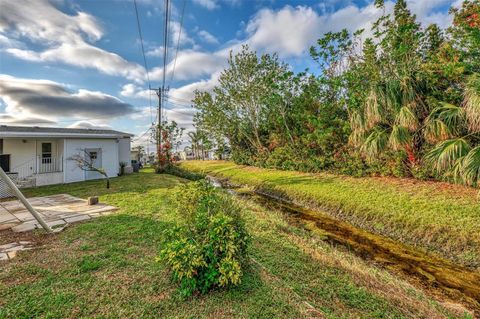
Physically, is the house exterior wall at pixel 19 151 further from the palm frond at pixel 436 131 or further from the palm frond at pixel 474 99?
the palm frond at pixel 474 99

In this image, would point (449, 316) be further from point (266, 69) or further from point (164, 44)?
point (266, 69)

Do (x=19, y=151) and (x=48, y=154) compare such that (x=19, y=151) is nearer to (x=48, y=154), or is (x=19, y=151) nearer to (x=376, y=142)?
(x=48, y=154)

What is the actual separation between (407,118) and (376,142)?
43.9 inches

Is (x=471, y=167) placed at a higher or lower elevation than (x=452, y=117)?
lower

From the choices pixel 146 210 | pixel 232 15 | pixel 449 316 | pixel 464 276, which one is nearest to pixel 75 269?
pixel 146 210

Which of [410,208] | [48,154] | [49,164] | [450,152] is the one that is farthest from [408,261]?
[48,154]

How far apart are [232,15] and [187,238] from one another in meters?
9.50

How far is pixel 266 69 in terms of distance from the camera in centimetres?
1595

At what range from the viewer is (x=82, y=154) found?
13.2m

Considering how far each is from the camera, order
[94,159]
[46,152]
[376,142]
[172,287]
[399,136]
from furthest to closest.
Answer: [94,159] → [46,152] → [376,142] → [399,136] → [172,287]

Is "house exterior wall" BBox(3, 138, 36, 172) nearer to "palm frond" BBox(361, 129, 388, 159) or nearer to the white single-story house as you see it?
the white single-story house

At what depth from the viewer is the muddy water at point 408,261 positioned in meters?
3.60

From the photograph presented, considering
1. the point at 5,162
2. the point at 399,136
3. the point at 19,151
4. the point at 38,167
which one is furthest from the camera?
the point at 38,167

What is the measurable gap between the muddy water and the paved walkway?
250 inches
